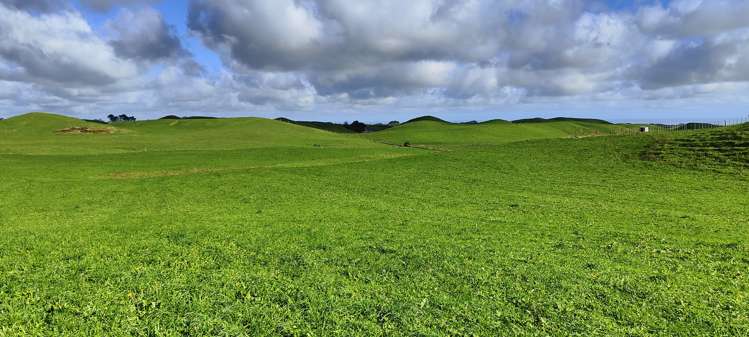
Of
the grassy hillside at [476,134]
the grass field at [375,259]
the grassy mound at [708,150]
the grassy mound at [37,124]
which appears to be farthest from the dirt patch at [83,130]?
the grassy mound at [708,150]

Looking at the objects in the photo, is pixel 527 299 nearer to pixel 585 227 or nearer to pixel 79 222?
pixel 585 227

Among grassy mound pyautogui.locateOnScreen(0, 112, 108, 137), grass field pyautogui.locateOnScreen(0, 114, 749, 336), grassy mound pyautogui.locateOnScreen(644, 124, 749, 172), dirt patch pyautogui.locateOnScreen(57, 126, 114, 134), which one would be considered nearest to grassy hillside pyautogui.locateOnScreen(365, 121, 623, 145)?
grassy mound pyautogui.locateOnScreen(644, 124, 749, 172)

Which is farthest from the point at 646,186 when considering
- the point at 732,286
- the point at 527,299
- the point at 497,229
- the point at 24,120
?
A: the point at 24,120

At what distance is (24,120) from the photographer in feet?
456

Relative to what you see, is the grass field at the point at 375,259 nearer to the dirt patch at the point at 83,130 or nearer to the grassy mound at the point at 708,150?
the grassy mound at the point at 708,150

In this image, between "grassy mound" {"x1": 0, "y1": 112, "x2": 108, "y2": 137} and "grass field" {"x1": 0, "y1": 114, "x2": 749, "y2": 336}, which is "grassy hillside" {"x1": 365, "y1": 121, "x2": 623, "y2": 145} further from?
"grassy mound" {"x1": 0, "y1": 112, "x2": 108, "y2": 137}

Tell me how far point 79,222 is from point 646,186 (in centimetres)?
3323

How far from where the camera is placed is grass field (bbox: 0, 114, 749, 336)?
28.3ft

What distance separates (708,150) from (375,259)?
4084cm

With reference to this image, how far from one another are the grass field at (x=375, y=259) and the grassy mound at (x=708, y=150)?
5049 millimetres

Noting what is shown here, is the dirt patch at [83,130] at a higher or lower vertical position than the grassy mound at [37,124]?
lower

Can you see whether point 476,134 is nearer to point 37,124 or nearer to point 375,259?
point 375,259

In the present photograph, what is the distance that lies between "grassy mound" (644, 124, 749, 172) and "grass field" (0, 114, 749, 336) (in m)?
5.05

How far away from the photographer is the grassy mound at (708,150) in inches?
1414
